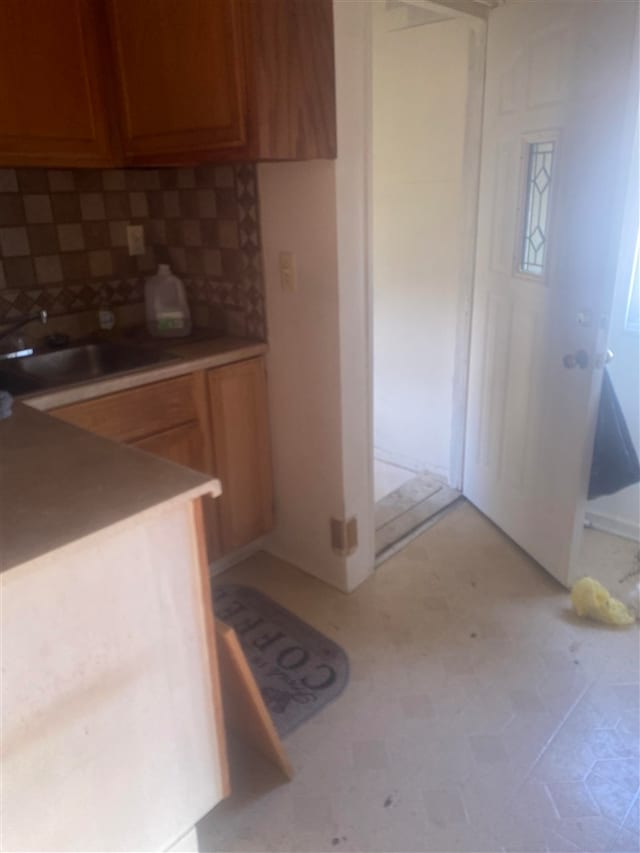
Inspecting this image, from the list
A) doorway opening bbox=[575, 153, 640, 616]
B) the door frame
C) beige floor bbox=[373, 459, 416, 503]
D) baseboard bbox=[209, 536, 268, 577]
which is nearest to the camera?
the door frame

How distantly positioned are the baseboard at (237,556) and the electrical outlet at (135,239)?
1216mm

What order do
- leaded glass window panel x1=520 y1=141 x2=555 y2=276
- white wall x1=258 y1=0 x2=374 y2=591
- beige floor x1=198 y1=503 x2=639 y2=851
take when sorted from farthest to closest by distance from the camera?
leaded glass window panel x1=520 y1=141 x2=555 y2=276, white wall x1=258 y1=0 x2=374 y2=591, beige floor x1=198 y1=503 x2=639 y2=851

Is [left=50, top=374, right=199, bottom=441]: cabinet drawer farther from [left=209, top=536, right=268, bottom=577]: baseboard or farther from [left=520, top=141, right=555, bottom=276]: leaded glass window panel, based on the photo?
[left=520, top=141, right=555, bottom=276]: leaded glass window panel

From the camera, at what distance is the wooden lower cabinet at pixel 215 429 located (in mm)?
1876

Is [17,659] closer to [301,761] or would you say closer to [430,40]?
[301,761]

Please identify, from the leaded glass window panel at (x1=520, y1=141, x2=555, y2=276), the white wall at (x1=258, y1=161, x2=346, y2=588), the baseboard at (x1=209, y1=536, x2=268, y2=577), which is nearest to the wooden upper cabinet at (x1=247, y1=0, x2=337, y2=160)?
the white wall at (x1=258, y1=161, x2=346, y2=588)

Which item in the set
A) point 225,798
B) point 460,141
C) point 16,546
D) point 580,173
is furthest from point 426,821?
point 460,141

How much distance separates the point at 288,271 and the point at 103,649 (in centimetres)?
135

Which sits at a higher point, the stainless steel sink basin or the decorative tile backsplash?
the decorative tile backsplash

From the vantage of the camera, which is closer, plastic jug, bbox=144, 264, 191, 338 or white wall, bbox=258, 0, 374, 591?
white wall, bbox=258, 0, 374, 591

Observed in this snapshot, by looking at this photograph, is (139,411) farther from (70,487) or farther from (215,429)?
(70,487)

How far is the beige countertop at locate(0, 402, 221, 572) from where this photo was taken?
946mm

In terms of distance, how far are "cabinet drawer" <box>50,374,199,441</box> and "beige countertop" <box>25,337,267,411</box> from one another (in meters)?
0.02

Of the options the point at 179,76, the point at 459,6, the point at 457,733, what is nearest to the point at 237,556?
the point at 457,733
